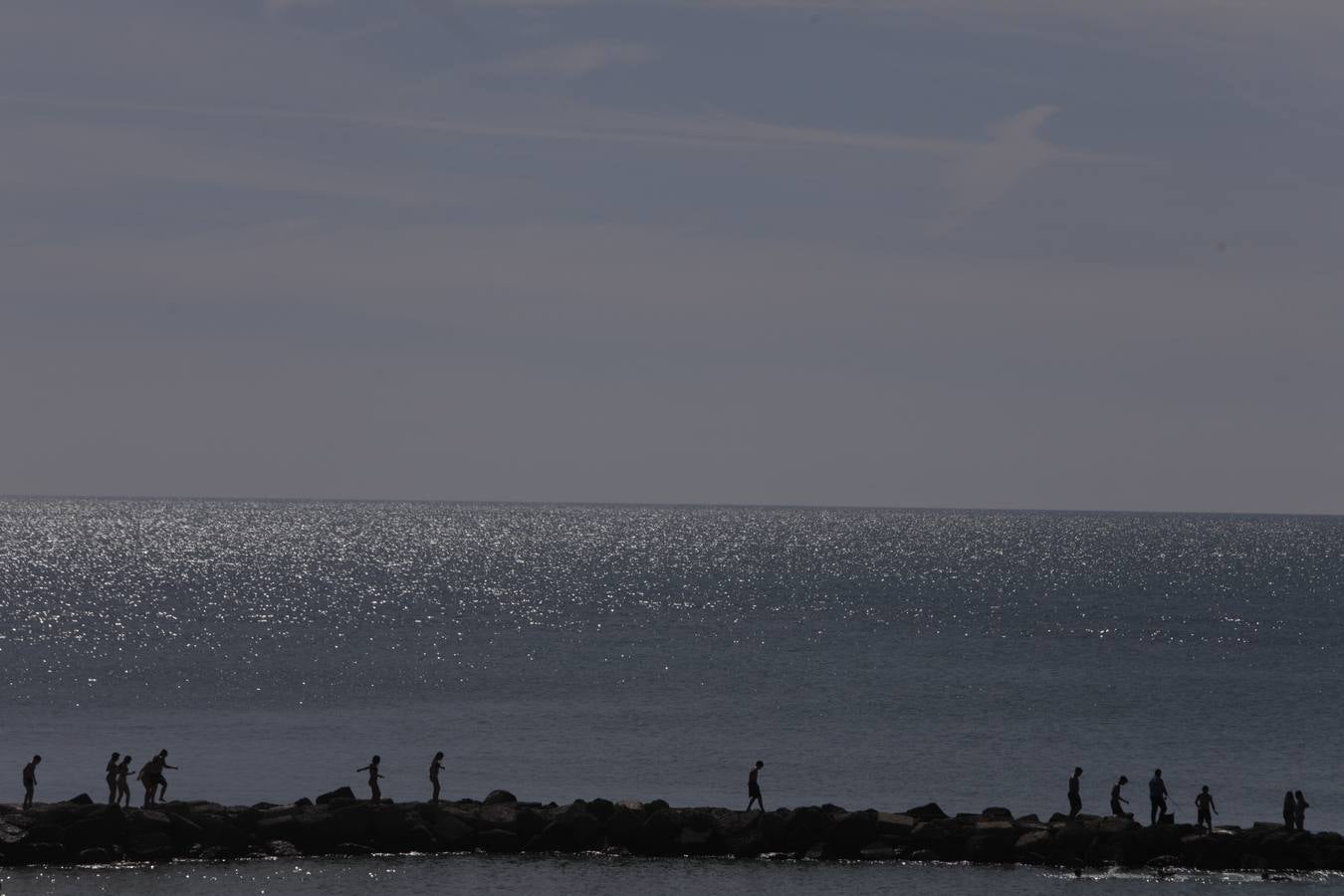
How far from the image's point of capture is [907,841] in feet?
107

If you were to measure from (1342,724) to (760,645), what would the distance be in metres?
31.0

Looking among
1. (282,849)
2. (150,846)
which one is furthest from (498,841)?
(150,846)

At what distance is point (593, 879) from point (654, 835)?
104 inches

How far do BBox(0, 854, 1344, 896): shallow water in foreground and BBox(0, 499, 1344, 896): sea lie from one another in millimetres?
94

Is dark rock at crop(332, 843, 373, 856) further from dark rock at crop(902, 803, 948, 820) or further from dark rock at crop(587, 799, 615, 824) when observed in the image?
dark rock at crop(902, 803, 948, 820)

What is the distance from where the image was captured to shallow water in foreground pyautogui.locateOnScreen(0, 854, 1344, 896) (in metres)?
29.2

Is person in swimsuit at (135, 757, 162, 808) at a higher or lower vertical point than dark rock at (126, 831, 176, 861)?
higher

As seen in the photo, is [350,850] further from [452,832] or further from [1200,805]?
[1200,805]

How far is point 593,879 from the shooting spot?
99.1 feet

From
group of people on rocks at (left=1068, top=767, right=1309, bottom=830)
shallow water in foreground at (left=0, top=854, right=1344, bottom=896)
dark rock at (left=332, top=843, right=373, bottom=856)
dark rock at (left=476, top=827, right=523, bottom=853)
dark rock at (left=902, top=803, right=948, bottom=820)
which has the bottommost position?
shallow water in foreground at (left=0, top=854, right=1344, bottom=896)

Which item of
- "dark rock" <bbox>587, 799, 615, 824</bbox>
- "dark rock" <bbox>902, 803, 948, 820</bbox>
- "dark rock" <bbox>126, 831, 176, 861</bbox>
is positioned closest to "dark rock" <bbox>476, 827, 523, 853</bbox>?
"dark rock" <bbox>587, 799, 615, 824</bbox>

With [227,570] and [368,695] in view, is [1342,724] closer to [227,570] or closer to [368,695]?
[368,695]

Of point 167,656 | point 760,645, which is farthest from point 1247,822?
point 167,656

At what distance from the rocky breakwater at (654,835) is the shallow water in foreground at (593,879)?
516 mm
